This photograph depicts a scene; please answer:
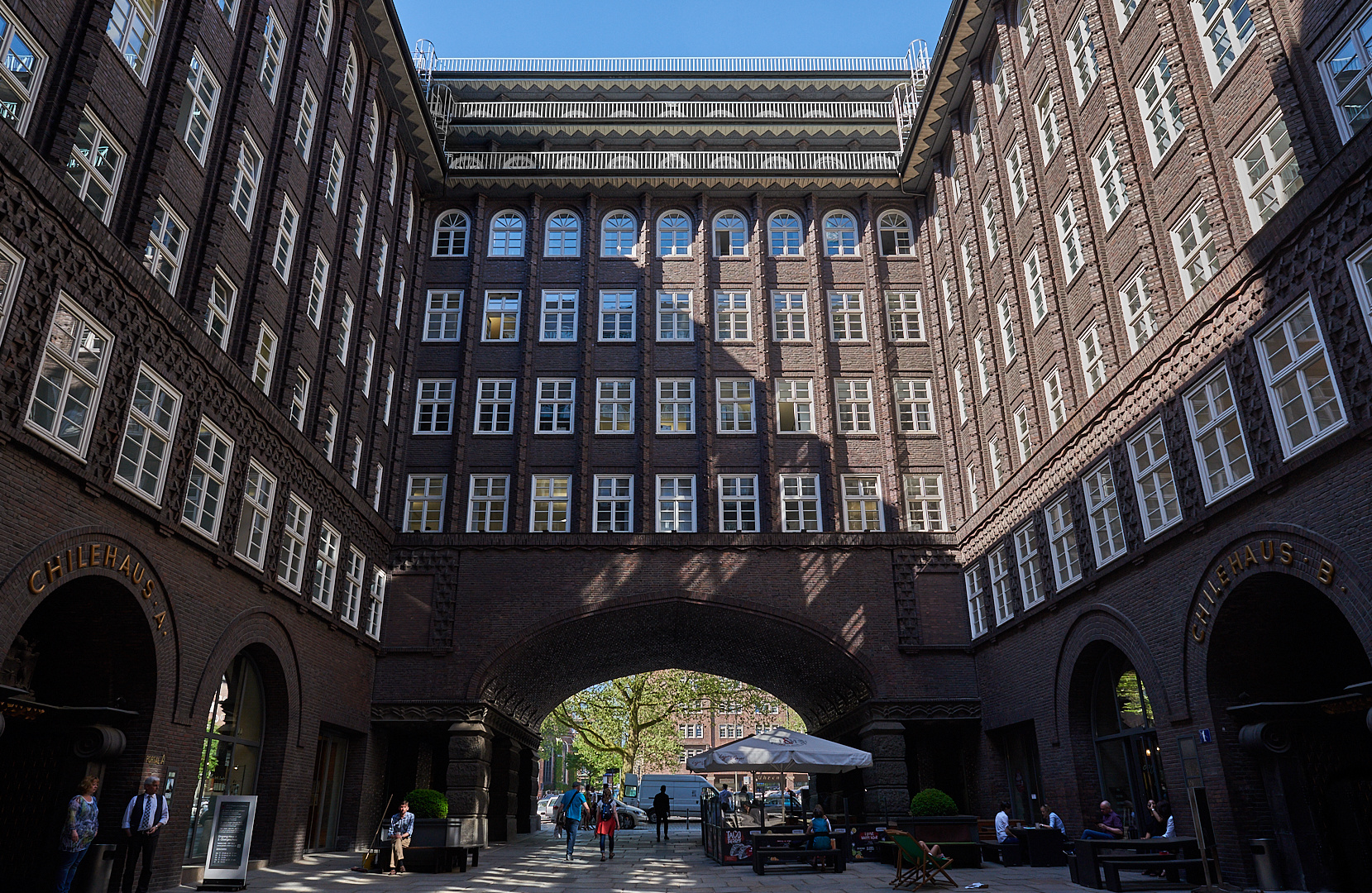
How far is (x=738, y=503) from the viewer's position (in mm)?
34031

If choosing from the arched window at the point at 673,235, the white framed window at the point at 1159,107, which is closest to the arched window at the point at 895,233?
the arched window at the point at 673,235

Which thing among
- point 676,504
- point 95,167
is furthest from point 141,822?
point 676,504

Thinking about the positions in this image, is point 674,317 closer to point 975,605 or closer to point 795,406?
point 795,406

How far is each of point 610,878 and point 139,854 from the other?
894cm

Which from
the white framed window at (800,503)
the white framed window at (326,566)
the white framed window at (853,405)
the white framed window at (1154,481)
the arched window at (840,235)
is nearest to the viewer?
the white framed window at (1154,481)

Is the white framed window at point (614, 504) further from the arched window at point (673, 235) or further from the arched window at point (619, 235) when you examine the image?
the arched window at point (673, 235)

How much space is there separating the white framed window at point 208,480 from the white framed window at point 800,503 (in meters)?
18.2

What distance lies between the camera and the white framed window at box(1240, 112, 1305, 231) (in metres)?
17.1

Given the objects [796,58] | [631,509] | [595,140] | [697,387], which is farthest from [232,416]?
[796,58]

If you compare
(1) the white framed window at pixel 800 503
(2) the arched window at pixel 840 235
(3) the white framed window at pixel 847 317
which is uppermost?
(2) the arched window at pixel 840 235

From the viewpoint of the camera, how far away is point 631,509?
33.8m

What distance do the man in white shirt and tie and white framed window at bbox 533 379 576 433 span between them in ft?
65.8

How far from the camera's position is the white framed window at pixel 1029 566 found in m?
26.5

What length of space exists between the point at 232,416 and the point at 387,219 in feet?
49.7
